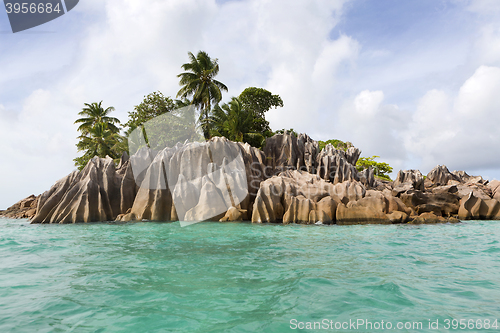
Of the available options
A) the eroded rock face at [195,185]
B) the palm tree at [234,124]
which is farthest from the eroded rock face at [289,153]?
the eroded rock face at [195,185]

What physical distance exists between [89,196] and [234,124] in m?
15.7

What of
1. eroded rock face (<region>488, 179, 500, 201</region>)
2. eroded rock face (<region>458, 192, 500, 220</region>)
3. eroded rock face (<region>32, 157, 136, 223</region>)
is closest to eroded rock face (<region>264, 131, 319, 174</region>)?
eroded rock face (<region>458, 192, 500, 220</region>)

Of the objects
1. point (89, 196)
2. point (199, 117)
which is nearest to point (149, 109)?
point (199, 117)

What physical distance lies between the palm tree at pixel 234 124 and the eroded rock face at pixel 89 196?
1190cm

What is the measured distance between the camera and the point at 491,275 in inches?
251

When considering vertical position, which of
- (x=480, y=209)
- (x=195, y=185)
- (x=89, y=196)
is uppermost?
(x=195, y=185)

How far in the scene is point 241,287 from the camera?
5496 mm

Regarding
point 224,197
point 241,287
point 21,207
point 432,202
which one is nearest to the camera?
point 241,287

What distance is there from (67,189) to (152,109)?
632 inches

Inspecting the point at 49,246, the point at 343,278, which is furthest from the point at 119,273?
the point at 49,246

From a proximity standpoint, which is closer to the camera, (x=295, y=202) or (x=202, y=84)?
(x=295, y=202)

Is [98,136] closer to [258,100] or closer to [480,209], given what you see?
[258,100]

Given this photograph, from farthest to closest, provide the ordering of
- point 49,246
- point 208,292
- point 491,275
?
point 49,246
point 491,275
point 208,292

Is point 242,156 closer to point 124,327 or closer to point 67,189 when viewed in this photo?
point 67,189
